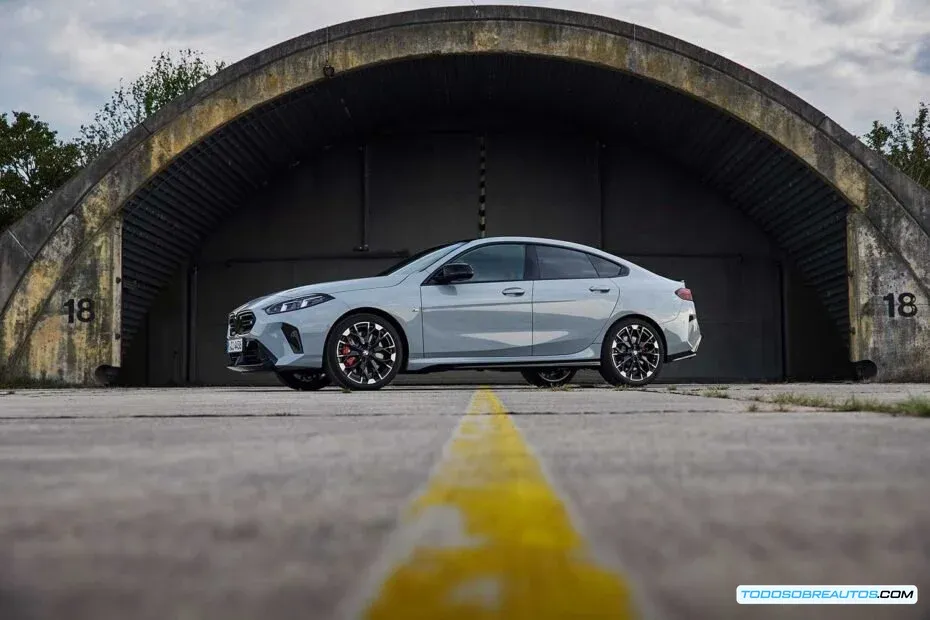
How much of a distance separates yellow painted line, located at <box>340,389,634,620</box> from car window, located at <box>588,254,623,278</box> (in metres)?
9.47

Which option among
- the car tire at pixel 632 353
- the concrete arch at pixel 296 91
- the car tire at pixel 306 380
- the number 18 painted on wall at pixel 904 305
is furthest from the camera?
the number 18 painted on wall at pixel 904 305

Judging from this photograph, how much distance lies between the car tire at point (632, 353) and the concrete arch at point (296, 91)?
556 centimetres

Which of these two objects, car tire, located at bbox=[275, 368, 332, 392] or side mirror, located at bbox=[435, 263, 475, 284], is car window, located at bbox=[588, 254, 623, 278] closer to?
side mirror, located at bbox=[435, 263, 475, 284]

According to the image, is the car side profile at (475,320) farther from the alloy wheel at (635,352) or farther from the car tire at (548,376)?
the car tire at (548,376)

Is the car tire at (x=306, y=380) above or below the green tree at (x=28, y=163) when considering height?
below

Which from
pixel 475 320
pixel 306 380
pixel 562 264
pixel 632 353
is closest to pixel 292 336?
pixel 306 380

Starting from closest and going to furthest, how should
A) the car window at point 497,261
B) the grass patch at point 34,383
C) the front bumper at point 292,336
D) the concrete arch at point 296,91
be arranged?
the front bumper at point 292,336
the car window at point 497,261
the grass patch at point 34,383
the concrete arch at point 296,91

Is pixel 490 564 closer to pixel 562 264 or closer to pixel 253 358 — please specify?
pixel 253 358

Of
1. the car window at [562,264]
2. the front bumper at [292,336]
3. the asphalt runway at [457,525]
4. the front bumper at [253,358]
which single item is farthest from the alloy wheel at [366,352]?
the asphalt runway at [457,525]

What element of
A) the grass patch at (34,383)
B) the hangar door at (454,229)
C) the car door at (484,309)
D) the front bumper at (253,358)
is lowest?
the grass patch at (34,383)

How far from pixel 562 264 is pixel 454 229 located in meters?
8.44

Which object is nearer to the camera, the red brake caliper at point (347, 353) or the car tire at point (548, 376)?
the red brake caliper at point (347, 353)

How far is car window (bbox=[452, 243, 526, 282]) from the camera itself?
1130cm

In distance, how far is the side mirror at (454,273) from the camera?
1088cm
